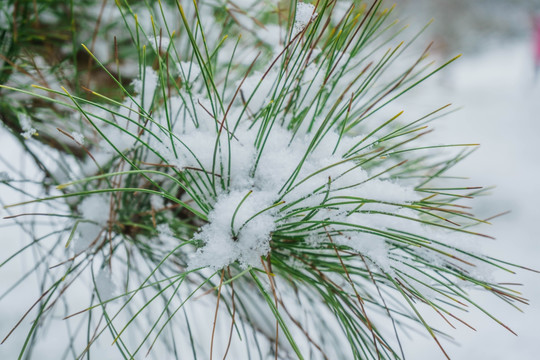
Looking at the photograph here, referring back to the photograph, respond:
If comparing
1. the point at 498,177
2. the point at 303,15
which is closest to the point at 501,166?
the point at 498,177

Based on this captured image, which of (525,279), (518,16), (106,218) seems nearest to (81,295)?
(106,218)


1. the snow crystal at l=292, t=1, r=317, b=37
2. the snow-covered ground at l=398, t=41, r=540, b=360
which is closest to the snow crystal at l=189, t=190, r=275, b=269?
the snow crystal at l=292, t=1, r=317, b=37

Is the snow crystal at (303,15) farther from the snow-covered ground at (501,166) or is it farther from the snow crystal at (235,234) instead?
the snow-covered ground at (501,166)

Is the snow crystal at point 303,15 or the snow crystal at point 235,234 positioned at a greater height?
the snow crystal at point 303,15

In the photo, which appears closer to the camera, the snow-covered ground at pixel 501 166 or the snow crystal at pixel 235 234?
the snow crystal at pixel 235 234

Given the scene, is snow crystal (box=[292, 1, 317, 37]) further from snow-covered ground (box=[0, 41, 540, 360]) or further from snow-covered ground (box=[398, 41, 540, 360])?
snow-covered ground (box=[0, 41, 540, 360])

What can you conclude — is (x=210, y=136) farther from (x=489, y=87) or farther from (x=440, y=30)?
(x=440, y=30)

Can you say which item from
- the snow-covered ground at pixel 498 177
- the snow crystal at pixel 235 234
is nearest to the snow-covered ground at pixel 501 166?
the snow-covered ground at pixel 498 177

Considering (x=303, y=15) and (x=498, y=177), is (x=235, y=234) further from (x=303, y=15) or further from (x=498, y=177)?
(x=498, y=177)
